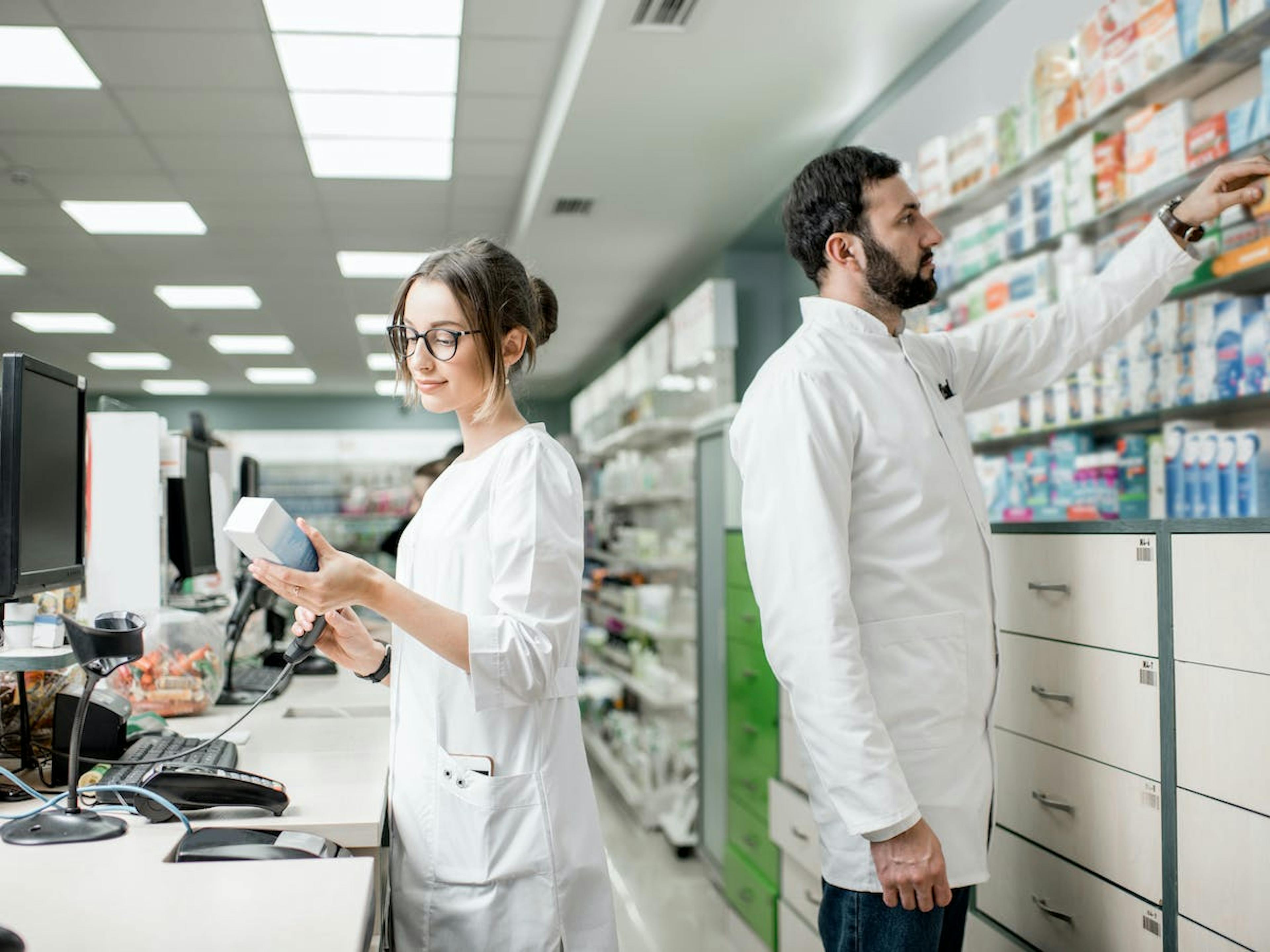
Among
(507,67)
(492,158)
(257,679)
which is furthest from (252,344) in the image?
(257,679)

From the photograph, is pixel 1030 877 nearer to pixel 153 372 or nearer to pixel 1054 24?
pixel 1054 24

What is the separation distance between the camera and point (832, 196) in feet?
5.98

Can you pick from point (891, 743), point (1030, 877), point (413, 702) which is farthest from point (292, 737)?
point (1030, 877)

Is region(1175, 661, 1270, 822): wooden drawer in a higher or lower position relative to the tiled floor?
higher

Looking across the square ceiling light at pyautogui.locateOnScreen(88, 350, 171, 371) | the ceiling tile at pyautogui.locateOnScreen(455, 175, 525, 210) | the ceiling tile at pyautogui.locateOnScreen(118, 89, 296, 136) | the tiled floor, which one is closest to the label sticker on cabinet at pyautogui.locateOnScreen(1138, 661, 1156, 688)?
the tiled floor

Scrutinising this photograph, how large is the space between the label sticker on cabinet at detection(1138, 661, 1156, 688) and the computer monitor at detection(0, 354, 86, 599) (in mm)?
1692

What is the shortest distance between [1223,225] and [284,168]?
14.3ft

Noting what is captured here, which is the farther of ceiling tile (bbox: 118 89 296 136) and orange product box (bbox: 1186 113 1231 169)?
ceiling tile (bbox: 118 89 296 136)

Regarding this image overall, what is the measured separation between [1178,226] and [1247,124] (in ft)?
1.57

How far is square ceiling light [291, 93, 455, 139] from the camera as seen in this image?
4.51 meters

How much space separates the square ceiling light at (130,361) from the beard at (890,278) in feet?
31.2

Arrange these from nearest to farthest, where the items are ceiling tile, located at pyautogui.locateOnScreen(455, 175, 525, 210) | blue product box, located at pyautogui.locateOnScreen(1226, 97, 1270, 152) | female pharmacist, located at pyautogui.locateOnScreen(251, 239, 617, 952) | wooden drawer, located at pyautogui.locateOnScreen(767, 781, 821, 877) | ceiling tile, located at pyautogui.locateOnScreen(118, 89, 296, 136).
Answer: female pharmacist, located at pyautogui.locateOnScreen(251, 239, 617, 952), blue product box, located at pyautogui.locateOnScreen(1226, 97, 1270, 152), wooden drawer, located at pyautogui.locateOnScreen(767, 781, 821, 877), ceiling tile, located at pyautogui.locateOnScreen(118, 89, 296, 136), ceiling tile, located at pyautogui.locateOnScreen(455, 175, 525, 210)

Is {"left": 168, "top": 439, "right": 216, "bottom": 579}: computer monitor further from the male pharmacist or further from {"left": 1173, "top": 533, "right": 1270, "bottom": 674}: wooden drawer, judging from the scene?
{"left": 1173, "top": 533, "right": 1270, "bottom": 674}: wooden drawer

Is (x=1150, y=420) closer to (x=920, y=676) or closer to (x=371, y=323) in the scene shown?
(x=920, y=676)
